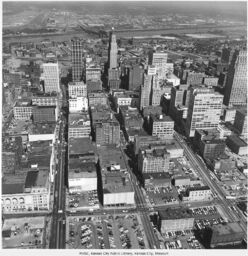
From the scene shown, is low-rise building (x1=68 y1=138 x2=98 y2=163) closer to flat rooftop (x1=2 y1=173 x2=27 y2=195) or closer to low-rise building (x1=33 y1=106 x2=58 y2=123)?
flat rooftop (x1=2 y1=173 x2=27 y2=195)

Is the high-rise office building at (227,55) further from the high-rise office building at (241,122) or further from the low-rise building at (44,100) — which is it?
the low-rise building at (44,100)

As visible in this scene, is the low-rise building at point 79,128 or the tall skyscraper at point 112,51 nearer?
the low-rise building at point 79,128

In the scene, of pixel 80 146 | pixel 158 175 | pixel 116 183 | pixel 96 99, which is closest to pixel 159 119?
pixel 158 175

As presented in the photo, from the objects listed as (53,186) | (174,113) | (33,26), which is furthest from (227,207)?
(33,26)

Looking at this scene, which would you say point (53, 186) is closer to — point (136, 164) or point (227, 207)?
point (136, 164)

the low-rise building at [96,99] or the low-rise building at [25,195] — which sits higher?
the low-rise building at [96,99]

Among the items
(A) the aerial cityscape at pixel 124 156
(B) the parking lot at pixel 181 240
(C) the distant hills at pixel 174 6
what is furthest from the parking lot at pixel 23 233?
(C) the distant hills at pixel 174 6
